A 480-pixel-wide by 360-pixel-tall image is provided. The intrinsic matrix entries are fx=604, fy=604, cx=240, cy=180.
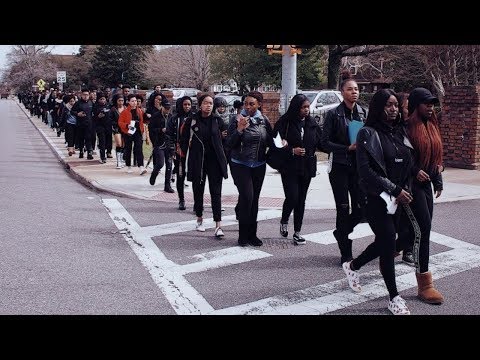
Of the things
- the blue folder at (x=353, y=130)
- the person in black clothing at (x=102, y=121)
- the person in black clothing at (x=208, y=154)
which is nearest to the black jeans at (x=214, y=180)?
the person in black clothing at (x=208, y=154)

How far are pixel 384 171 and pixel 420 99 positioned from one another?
2.76 ft

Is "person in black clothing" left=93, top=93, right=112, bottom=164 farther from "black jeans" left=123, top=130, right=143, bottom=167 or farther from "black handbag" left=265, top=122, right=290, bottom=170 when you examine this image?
"black handbag" left=265, top=122, right=290, bottom=170

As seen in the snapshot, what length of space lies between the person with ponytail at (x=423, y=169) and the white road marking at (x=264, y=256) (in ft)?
1.57

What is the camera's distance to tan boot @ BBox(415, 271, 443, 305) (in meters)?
5.59

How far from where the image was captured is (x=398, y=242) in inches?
258

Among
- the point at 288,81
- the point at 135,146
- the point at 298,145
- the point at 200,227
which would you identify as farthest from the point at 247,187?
the point at 135,146

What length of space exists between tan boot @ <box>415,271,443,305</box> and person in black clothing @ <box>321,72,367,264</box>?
1127 millimetres

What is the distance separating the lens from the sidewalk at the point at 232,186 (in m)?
11.1

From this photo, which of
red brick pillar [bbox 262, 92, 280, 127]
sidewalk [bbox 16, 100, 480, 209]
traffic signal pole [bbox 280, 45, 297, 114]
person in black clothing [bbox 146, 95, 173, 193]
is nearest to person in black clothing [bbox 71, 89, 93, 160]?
sidewalk [bbox 16, 100, 480, 209]

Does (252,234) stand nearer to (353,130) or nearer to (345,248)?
(345,248)

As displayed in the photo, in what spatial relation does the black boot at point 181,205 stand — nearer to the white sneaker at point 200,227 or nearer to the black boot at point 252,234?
the white sneaker at point 200,227

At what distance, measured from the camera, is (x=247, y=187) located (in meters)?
7.78

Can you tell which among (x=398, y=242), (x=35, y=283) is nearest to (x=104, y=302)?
(x=35, y=283)

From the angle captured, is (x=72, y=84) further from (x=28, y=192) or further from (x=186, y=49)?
(x=28, y=192)
